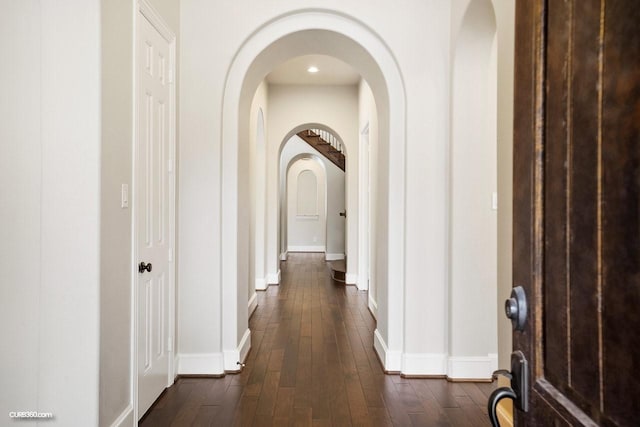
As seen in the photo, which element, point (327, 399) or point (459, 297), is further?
point (459, 297)

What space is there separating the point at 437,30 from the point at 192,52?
1.91 metres

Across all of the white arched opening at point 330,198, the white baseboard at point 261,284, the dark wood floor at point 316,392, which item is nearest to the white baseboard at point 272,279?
the white baseboard at point 261,284

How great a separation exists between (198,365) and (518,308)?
2.87 metres

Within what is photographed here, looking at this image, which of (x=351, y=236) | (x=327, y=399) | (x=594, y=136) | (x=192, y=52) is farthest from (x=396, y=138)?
(x=351, y=236)

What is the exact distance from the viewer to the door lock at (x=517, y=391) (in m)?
0.76

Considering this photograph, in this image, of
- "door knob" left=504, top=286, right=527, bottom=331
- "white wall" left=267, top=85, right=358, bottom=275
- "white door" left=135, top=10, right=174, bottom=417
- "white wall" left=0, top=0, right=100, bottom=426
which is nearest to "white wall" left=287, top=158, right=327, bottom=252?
"white wall" left=267, top=85, right=358, bottom=275

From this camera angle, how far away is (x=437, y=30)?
3.19m

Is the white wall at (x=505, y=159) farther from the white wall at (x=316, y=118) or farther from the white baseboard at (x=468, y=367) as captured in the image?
the white wall at (x=316, y=118)

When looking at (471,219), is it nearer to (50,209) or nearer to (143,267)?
(143,267)

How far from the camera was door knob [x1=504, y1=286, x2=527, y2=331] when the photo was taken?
2.52 ft

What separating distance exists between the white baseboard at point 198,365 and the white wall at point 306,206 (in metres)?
9.02

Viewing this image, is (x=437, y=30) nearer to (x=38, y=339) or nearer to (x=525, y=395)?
(x=525, y=395)

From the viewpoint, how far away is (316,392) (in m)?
2.84

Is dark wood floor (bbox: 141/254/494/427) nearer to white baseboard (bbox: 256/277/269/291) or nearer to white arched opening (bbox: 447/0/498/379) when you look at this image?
white arched opening (bbox: 447/0/498/379)
